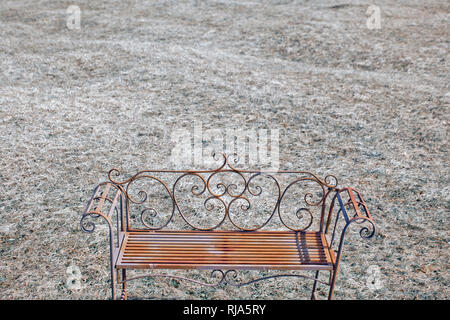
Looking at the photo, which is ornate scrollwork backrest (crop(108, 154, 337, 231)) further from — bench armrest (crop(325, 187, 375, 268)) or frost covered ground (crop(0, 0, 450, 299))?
bench armrest (crop(325, 187, 375, 268))

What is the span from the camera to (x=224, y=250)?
3047mm

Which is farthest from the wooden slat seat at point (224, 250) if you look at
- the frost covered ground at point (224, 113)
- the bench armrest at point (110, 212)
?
the frost covered ground at point (224, 113)

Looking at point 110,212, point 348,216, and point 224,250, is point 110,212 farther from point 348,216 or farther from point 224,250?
point 348,216

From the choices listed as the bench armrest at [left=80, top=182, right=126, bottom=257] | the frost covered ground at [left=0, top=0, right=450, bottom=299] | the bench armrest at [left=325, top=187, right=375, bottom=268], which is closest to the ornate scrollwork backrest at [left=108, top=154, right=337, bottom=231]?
the frost covered ground at [left=0, top=0, right=450, bottom=299]

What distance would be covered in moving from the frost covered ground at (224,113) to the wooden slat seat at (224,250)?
0.61 meters

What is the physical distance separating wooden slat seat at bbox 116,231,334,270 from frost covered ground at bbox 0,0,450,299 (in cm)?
61

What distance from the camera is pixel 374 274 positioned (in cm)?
367

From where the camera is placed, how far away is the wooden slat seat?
2.87 meters

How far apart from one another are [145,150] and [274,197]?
196cm

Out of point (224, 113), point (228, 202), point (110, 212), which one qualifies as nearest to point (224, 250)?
point (110, 212)

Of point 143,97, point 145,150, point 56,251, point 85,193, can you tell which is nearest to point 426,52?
point 143,97

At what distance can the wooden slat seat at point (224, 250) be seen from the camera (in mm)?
2871

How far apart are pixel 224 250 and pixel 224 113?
3.91m

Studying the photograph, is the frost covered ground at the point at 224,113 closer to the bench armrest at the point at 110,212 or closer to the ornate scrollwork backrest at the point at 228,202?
the ornate scrollwork backrest at the point at 228,202
